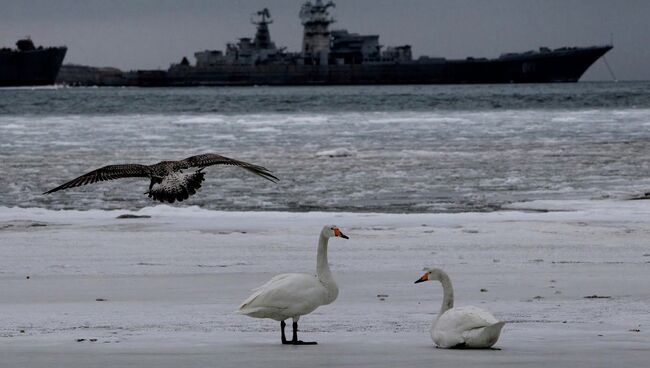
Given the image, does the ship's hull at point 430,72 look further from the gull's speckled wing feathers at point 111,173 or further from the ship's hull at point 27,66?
the gull's speckled wing feathers at point 111,173

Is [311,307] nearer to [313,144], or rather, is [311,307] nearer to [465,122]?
[313,144]

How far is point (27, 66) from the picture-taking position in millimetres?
151875

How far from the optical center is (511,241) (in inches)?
400

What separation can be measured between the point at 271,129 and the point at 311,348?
3206 cm

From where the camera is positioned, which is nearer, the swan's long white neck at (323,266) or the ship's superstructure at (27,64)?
the swan's long white neck at (323,266)

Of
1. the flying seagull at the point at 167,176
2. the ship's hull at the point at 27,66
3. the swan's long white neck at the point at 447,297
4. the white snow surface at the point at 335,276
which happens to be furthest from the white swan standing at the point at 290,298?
the ship's hull at the point at 27,66

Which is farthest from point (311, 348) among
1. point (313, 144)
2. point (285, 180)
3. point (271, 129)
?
point (271, 129)

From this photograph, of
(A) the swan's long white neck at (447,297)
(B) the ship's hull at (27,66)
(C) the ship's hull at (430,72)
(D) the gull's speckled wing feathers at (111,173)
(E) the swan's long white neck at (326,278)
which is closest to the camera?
(A) the swan's long white neck at (447,297)

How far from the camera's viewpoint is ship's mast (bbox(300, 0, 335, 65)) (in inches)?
6093

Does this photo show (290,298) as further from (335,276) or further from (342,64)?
(342,64)

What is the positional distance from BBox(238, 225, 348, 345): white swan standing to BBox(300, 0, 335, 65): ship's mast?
488ft

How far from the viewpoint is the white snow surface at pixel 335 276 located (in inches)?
223

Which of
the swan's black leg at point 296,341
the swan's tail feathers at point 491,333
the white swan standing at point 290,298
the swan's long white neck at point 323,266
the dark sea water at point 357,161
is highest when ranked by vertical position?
the swan's long white neck at point 323,266

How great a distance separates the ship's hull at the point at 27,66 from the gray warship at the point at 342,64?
14.8m
